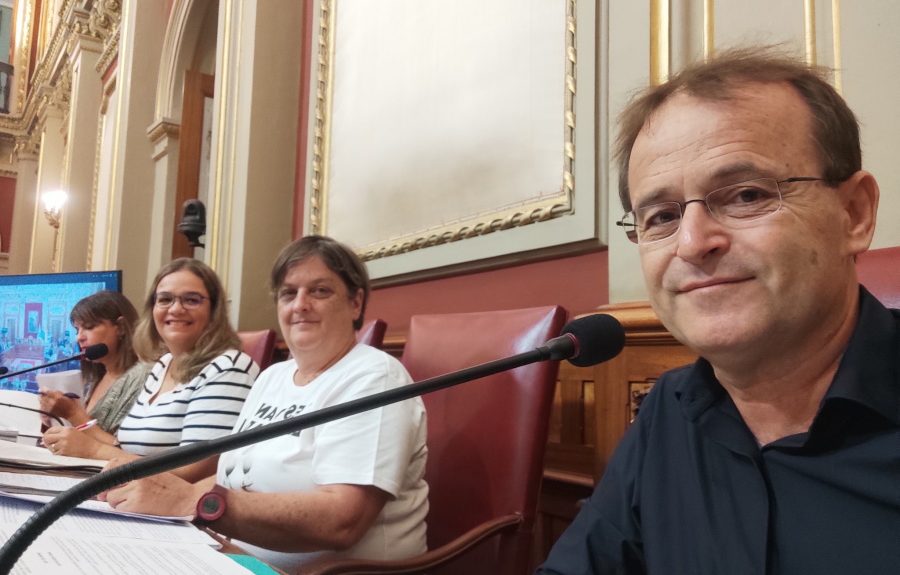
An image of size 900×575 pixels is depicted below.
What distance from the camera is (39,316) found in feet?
9.53

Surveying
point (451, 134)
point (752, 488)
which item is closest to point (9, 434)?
point (451, 134)

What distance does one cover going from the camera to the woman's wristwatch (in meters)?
0.98

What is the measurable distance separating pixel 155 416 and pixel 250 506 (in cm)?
98

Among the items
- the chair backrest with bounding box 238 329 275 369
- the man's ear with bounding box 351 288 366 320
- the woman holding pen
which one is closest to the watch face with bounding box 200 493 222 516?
the man's ear with bounding box 351 288 366 320

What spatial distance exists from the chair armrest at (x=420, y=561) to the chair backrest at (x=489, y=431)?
0.04 metres

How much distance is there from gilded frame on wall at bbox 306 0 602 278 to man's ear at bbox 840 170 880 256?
35.1 inches

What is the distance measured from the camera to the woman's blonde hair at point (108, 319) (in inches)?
105

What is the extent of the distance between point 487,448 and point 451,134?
1.14 metres

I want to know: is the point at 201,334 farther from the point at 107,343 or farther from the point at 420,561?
the point at 420,561

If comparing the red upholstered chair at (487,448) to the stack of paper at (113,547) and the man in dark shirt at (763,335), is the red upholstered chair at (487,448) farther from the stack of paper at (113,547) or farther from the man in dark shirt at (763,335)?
the man in dark shirt at (763,335)

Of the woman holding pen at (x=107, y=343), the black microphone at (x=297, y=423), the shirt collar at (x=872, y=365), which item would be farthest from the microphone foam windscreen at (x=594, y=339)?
the woman holding pen at (x=107, y=343)

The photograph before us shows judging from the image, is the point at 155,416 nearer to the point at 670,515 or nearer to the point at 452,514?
the point at 452,514

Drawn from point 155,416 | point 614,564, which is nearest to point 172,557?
point 614,564

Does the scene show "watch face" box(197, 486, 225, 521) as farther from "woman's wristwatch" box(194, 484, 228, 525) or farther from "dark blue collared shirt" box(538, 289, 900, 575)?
"dark blue collared shirt" box(538, 289, 900, 575)
